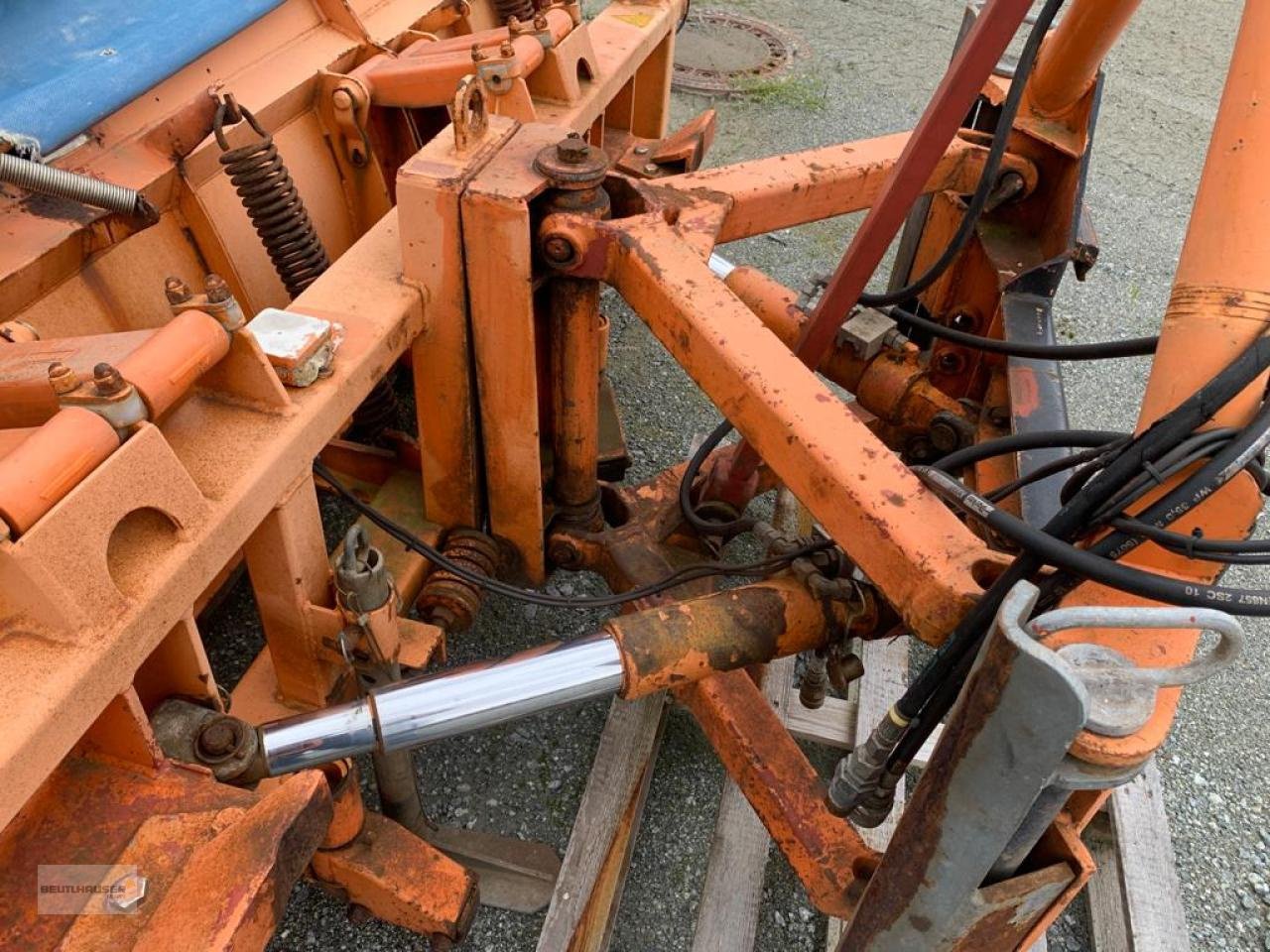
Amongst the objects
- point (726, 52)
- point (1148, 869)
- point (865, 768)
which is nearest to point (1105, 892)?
point (1148, 869)

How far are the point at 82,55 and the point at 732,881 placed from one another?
6.69ft

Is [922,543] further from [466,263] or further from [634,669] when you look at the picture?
[466,263]

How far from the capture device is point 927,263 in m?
2.55

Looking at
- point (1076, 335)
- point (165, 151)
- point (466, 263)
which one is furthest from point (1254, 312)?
point (1076, 335)

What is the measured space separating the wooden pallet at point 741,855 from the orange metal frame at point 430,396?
25 centimetres

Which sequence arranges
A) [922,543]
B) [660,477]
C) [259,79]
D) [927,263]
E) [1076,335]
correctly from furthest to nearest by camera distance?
[1076,335] < [927,263] < [660,477] < [259,79] < [922,543]

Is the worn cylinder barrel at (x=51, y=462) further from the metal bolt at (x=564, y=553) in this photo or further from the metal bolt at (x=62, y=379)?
the metal bolt at (x=564, y=553)

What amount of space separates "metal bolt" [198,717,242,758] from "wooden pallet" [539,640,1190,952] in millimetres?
791

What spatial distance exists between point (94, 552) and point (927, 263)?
215 cm

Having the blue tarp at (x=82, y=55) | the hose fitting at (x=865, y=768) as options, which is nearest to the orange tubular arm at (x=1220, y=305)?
the hose fitting at (x=865, y=768)

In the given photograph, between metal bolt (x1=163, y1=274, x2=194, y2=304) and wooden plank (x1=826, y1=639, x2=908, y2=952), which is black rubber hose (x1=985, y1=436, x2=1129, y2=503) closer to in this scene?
wooden plank (x1=826, y1=639, x2=908, y2=952)

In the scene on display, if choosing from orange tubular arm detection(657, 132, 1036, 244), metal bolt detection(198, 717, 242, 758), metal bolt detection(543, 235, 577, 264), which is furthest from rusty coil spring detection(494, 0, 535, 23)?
metal bolt detection(198, 717, 242, 758)

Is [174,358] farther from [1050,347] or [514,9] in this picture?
[514,9]

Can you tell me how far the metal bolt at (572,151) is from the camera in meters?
1.61
